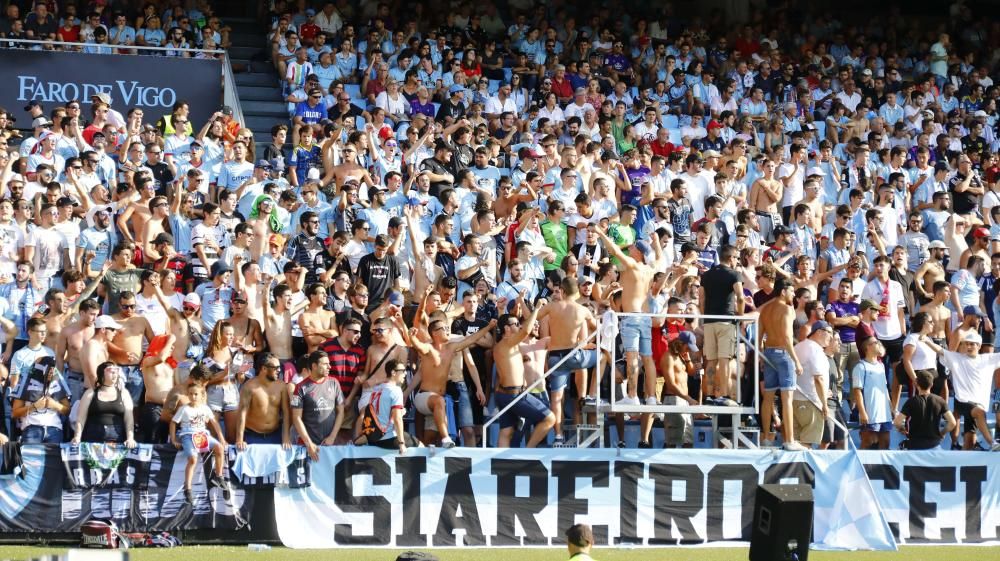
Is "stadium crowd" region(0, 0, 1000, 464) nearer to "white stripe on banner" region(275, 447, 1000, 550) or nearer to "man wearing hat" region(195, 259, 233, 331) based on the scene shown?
"man wearing hat" region(195, 259, 233, 331)

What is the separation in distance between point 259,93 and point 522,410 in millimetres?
10019

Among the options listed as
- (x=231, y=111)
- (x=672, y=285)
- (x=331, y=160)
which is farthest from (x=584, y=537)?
(x=231, y=111)

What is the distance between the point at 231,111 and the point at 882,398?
34.3 feet

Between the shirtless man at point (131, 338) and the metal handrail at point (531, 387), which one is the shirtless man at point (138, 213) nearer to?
the shirtless man at point (131, 338)

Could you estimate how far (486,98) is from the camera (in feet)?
72.9

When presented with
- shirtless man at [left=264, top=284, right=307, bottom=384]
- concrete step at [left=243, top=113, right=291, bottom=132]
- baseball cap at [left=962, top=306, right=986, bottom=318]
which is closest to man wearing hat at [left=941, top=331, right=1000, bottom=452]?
baseball cap at [left=962, top=306, right=986, bottom=318]

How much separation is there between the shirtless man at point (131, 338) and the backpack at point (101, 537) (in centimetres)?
142

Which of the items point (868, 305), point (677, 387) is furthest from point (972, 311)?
point (677, 387)

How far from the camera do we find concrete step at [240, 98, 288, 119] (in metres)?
22.6

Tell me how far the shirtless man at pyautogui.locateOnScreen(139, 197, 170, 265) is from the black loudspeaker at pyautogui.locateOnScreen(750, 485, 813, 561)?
870 cm

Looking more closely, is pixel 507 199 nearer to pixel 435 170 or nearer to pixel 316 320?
pixel 435 170

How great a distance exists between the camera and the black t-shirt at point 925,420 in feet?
51.7

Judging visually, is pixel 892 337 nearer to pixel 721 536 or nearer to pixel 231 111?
pixel 721 536

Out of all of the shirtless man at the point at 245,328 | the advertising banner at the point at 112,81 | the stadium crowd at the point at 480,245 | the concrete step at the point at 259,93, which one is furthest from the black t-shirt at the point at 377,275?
the concrete step at the point at 259,93
